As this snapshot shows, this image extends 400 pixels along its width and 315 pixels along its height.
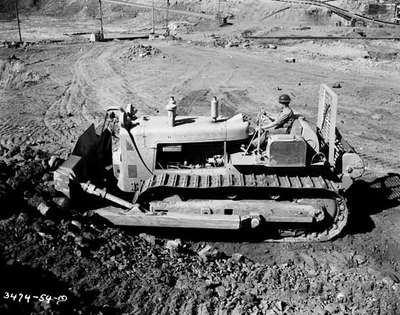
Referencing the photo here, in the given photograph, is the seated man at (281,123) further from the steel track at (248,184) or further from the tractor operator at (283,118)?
the steel track at (248,184)

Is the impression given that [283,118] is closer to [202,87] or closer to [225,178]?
[225,178]

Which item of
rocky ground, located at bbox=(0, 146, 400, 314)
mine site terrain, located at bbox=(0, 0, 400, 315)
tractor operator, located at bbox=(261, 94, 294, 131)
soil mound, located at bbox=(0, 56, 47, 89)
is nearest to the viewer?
rocky ground, located at bbox=(0, 146, 400, 314)

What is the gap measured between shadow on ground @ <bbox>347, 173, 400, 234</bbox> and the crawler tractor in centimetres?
109

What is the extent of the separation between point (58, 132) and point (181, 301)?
9388 millimetres

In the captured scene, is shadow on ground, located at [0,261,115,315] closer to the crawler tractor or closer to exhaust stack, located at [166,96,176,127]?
the crawler tractor

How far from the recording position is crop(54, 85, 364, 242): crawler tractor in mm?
9000

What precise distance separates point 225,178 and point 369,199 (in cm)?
391

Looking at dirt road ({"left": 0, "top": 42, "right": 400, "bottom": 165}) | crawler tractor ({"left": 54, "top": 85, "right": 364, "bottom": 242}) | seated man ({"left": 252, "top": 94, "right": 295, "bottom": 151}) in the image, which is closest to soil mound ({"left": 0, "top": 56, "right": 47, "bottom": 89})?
dirt road ({"left": 0, "top": 42, "right": 400, "bottom": 165})

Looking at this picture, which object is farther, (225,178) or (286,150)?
(225,178)

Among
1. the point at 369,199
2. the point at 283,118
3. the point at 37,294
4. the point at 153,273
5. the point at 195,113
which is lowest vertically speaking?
the point at 195,113

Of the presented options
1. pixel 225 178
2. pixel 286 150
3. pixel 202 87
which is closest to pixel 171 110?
pixel 225 178

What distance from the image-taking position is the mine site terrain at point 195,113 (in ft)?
24.9

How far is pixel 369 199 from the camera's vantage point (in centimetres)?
1110

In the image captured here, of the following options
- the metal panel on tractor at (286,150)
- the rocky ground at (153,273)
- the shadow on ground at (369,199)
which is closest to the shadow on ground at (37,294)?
the rocky ground at (153,273)
